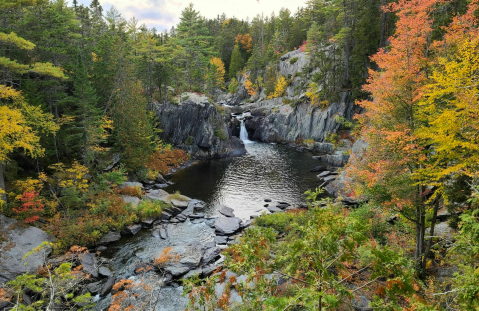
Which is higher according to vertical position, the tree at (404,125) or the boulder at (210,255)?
the tree at (404,125)

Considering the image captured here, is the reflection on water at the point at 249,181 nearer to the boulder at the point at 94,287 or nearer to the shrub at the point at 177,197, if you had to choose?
the shrub at the point at 177,197

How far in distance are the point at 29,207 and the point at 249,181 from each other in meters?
19.4

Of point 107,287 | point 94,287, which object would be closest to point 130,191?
point 94,287

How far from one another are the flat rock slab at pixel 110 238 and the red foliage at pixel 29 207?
3900 mm

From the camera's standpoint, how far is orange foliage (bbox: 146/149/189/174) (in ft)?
98.2

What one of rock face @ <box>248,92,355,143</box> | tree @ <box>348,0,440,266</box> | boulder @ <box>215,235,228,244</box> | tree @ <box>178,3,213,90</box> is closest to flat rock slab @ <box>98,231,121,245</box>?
boulder @ <box>215,235,228,244</box>

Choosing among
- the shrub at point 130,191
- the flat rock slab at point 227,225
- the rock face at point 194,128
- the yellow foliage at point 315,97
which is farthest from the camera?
the yellow foliage at point 315,97

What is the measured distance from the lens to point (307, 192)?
17.6 feet

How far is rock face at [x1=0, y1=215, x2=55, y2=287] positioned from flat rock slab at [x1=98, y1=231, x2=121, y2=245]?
2691 millimetres

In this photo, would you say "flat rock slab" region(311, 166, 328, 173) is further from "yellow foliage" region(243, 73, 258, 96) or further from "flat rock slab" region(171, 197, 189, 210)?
"yellow foliage" region(243, 73, 258, 96)

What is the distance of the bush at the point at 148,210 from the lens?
18719 millimetres

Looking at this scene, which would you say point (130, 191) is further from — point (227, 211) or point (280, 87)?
point (280, 87)

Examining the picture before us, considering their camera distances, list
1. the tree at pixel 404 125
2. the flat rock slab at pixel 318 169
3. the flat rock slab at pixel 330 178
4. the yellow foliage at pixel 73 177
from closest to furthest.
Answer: the tree at pixel 404 125 → the yellow foliage at pixel 73 177 → the flat rock slab at pixel 330 178 → the flat rock slab at pixel 318 169

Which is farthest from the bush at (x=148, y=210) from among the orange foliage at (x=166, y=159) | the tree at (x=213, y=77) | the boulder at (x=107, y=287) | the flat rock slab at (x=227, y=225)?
the tree at (x=213, y=77)
